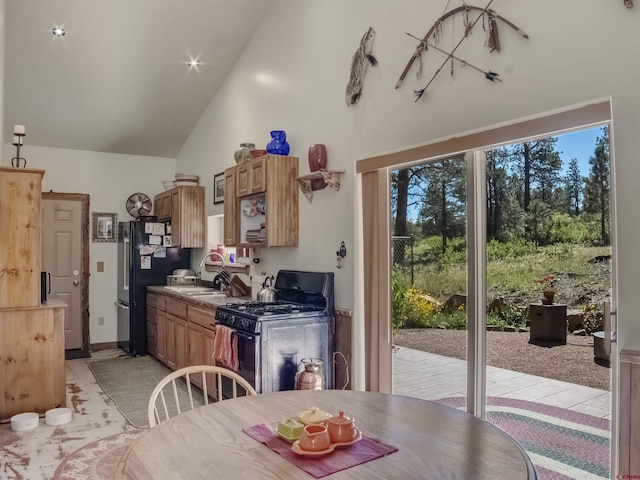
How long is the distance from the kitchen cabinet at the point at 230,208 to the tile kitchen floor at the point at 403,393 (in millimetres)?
1806

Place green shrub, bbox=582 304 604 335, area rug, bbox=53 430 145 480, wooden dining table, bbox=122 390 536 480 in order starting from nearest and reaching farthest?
wooden dining table, bbox=122 390 536 480, green shrub, bbox=582 304 604 335, area rug, bbox=53 430 145 480

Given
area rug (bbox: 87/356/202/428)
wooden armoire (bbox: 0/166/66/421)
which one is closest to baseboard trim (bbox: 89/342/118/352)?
area rug (bbox: 87/356/202/428)

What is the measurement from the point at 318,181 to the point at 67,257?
416 cm

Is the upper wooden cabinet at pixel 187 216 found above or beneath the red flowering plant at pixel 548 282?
above

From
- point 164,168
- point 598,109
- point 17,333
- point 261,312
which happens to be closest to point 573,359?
point 598,109

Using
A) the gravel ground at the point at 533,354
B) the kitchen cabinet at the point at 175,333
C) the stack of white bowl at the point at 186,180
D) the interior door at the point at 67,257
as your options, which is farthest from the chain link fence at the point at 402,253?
the interior door at the point at 67,257

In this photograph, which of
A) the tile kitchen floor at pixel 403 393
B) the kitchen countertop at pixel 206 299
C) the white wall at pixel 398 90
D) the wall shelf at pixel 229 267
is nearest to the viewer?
the white wall at pixel 398 90

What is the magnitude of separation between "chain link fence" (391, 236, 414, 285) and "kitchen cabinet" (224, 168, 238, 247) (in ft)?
5.94

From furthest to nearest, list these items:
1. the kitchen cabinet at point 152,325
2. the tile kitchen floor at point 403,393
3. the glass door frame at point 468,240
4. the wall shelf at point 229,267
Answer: the kitchen cabinet at point 152,325
the wall shelf at point 229,267
the tile kitchen floor at point 403,393
the glass door frame at point 468,240

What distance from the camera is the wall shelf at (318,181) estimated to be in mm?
3834

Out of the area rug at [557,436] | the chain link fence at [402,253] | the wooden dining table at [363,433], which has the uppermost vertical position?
the chain link fence at [402,253]

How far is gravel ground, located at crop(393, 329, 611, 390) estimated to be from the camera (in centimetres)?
249

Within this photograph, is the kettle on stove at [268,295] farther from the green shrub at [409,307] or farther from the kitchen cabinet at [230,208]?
the green shrub at [409,307]

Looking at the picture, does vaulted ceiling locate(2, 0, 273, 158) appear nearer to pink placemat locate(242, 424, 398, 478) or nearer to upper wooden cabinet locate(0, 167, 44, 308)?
upper wooden cabinet locate(0, 167, 44, 308)
